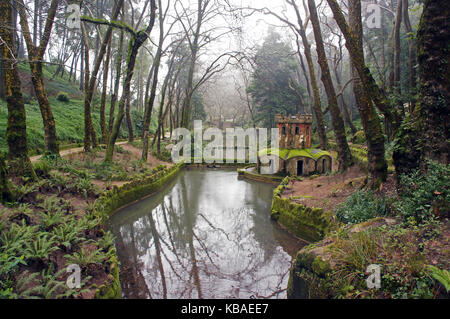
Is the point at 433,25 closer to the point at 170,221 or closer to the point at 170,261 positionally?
the point at 170,261

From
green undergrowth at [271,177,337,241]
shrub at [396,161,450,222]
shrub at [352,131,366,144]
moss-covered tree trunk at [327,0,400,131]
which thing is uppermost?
moss-covered tree trunk at [327,0,400,131]

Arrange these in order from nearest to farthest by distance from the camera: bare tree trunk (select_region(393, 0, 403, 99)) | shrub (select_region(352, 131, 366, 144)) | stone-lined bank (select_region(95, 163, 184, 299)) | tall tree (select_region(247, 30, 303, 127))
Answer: stone-lined bank (select_region(95, 163, 184, 299)) → bare tree trunk (select_region(393, 0, 403, 99)) → shrub (select_region(352, 131, 366, 144)) → tall tree (select_region(247, 30, 303, 127))

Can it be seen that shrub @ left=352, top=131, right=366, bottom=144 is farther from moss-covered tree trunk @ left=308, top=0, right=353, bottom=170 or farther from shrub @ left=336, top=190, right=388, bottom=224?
shrub @ left=336, top=190, right=388, bottom=224

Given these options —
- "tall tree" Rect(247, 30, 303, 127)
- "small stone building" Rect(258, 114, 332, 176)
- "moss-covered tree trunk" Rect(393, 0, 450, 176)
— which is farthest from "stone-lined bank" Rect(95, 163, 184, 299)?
"tall tree" Rect(247, 30, 303, 127)

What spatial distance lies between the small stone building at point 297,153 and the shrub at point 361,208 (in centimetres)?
942

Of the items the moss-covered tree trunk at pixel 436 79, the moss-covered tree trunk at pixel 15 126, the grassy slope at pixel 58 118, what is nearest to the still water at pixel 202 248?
the moss-covered tree trunk at pixel 15 126

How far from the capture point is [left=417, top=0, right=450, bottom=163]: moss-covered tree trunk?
532 cm

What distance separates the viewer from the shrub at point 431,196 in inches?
181

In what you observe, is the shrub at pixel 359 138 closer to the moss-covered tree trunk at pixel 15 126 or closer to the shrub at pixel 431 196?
the shrub at pixel 431 196

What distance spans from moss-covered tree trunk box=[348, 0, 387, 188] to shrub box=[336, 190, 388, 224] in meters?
0.60

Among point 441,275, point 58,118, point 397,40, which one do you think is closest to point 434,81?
point 441,275

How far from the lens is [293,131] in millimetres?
18344

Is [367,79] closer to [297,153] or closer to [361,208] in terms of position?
[361,208]
